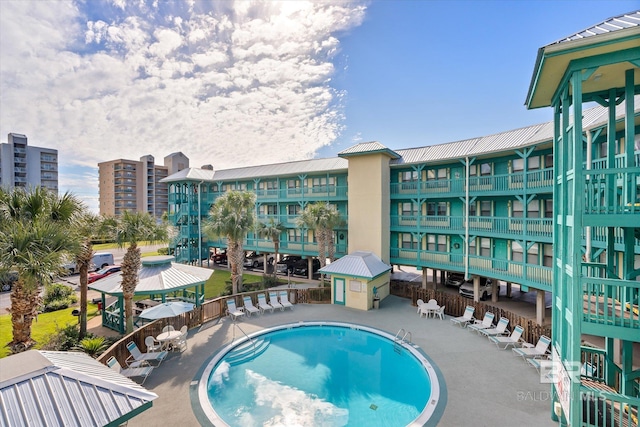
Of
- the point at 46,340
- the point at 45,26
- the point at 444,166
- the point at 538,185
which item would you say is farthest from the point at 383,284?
the point at 45,26

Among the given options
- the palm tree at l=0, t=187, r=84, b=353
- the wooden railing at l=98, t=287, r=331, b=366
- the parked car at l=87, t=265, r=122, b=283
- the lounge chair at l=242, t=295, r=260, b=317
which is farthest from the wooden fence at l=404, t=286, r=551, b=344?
the parked car at l=87, t=265, r=122, b=283

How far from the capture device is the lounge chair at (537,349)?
12.3 m

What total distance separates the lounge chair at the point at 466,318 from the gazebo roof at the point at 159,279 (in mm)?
14924

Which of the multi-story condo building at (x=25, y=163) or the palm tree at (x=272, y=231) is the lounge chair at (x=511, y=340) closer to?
the palm tree at (x=272, y=231)

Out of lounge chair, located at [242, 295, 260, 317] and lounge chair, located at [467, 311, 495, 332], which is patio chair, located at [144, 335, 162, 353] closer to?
lounge chair, located at [242, 295, 260, 317]

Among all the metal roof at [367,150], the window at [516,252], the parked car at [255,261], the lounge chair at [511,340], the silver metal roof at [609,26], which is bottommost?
the lounge chair at [511,340]

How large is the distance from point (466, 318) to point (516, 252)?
5.82m

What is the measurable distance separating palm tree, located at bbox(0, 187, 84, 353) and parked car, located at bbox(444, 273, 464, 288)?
25.1m

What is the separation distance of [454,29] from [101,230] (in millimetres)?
19780

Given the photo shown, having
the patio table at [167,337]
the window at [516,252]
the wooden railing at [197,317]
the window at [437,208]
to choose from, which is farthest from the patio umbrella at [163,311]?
the window at [516,252]

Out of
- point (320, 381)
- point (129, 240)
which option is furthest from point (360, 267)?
point (129, 240)

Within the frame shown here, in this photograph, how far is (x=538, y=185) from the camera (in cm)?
1645

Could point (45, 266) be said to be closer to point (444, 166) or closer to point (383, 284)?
point (383, 284)

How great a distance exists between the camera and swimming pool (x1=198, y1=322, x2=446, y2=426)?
9805mm
